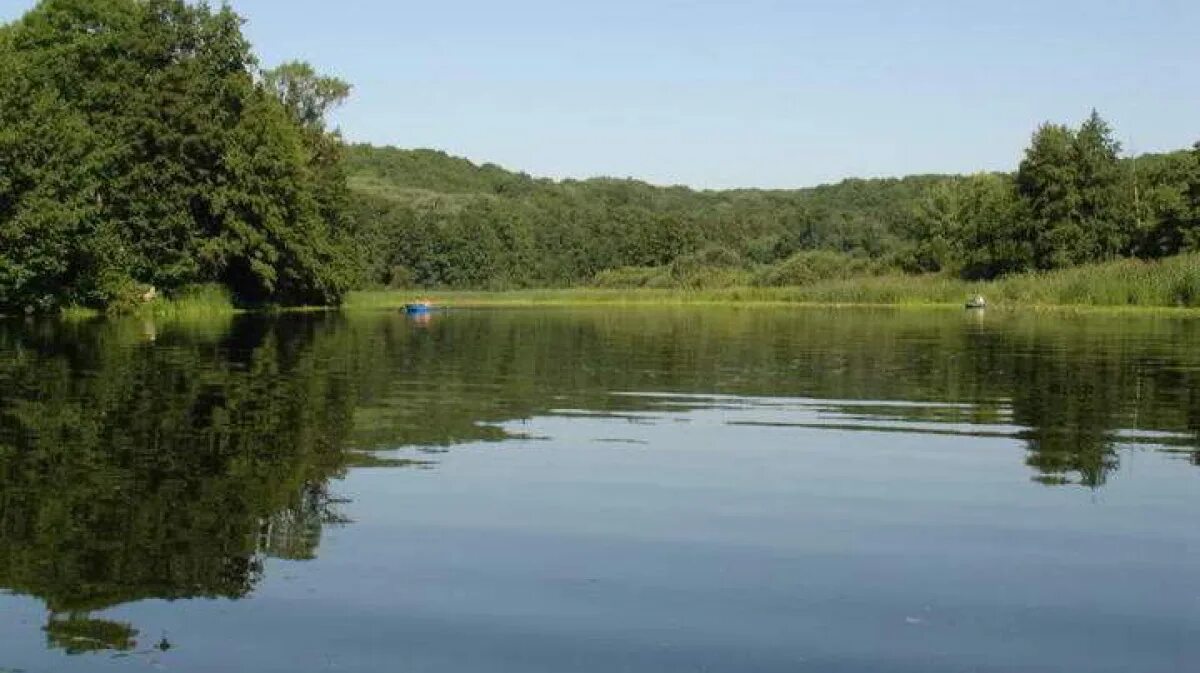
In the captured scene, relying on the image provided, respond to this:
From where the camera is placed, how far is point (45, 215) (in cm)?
5794

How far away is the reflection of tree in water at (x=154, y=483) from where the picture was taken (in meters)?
9.28

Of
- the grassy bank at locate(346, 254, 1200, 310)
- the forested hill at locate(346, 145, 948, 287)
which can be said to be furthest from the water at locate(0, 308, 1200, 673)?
the forested hill at locate(346, 145, 948, 287)

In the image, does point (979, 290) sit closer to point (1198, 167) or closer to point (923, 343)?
point (1198, 167)

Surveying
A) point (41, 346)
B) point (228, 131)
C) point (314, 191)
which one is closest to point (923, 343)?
point (41, 346)

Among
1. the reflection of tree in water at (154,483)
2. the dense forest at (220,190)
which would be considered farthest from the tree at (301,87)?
the reflection of tree in water at (154,483)

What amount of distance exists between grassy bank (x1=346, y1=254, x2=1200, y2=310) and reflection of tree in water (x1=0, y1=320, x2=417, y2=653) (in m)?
60.8

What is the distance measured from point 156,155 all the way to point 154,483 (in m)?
68.7

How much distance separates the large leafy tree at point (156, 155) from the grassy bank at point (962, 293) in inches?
537

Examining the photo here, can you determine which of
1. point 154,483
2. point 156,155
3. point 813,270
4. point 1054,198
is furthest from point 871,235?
point 154,483

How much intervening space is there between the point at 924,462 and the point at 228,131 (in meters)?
69.5

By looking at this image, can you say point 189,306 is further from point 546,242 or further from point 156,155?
point 546,242

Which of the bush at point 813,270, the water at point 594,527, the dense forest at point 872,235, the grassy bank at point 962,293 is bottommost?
the water at point 594,527

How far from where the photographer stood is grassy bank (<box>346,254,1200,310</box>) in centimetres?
7525

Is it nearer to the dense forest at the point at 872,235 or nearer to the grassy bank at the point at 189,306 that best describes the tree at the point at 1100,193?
the dense forest at the point at 872,235
